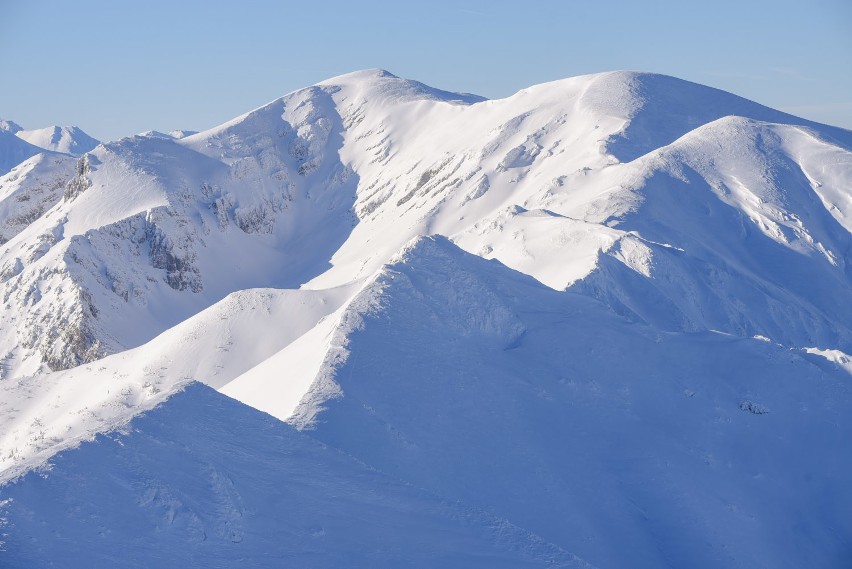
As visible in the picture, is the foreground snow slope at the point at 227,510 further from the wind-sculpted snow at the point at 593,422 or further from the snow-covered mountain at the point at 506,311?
the wind-sculpted snow at the point at 593,422

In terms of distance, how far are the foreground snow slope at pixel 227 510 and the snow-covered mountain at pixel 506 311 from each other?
0.14 meters

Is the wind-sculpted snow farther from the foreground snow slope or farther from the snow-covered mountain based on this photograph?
the foreground snow slope

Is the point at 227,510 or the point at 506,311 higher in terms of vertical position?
the point at 227,510

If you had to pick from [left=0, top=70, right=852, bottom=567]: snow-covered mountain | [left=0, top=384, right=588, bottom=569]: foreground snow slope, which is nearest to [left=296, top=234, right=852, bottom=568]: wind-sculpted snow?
[left=0, top=70, right=852, bottom=567]: snow-covered mountain

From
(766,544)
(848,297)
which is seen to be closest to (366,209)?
(848,297)

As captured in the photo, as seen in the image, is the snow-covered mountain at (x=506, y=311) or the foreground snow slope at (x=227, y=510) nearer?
the foreground snow slope at (x=227, y=510)

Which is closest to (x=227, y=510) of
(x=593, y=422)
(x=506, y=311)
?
(x=593, y=422)

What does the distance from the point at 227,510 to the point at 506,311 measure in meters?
13.2

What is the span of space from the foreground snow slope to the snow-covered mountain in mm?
135

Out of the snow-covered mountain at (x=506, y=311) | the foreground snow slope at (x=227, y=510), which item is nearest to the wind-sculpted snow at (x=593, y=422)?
the snow-covered mountain at (x=506, y=311)

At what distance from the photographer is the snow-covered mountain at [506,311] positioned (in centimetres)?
1834

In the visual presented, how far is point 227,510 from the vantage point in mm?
11938

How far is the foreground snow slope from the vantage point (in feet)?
35.8

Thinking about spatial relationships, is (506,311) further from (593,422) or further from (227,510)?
(227,510)
